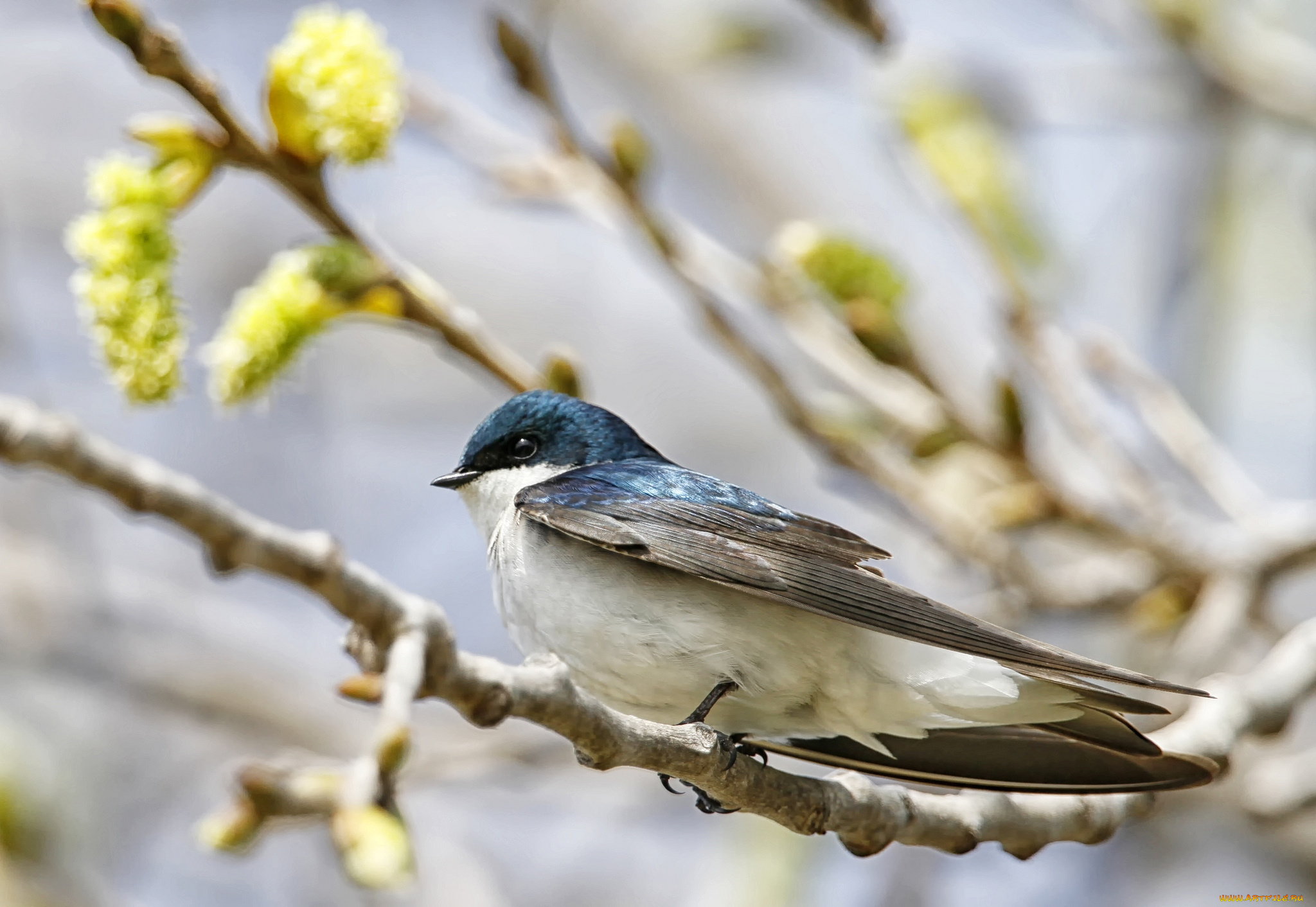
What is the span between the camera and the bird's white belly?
204cm

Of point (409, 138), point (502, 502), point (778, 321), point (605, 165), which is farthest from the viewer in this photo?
point (409, 138)

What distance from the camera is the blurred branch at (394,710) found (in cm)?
112

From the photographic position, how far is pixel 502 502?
8.21 feet

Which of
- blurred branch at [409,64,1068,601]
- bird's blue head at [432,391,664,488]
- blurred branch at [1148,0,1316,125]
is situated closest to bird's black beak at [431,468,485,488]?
bird's blue head at [432,391,664,488]

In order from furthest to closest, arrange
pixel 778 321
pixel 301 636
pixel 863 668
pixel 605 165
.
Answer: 1. pixel 301 636
2. pixel 778 321
3. pixel 605 165
4. pixel 863 668

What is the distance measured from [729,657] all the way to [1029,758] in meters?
0.46

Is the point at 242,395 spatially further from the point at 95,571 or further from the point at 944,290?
the point at 944,290

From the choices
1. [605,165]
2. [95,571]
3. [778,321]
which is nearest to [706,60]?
[778,321]

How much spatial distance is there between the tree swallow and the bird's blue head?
27 cm

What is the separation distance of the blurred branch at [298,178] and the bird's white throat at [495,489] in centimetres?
62

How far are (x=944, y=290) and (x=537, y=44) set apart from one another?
140 inches

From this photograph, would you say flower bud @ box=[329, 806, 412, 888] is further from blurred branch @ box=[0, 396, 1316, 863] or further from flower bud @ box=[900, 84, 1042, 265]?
flower bud @ box=[900, 84, 1042, 265]

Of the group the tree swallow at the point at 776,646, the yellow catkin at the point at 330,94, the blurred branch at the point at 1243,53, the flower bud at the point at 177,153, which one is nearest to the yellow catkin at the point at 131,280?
the flower bud at the point at 177,153

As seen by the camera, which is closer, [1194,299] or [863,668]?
[863,668]
